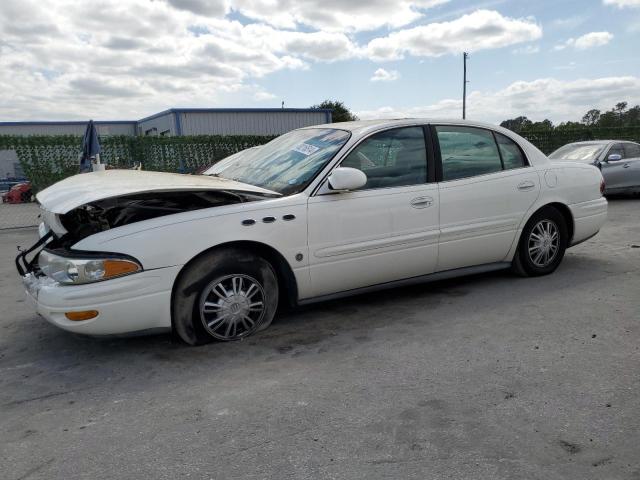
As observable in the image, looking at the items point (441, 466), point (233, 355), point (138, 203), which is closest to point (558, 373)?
point (441, 466)

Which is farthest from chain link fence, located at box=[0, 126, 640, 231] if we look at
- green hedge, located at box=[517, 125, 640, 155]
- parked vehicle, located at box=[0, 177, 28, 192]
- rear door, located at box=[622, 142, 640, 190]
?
green hedge, located at box=[517, 125, 640, 155]

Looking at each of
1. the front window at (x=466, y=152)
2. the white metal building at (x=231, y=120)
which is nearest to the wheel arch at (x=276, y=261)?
the front window at (x=466, y=152)

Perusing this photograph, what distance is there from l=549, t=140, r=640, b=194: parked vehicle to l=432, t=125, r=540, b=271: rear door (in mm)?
7047

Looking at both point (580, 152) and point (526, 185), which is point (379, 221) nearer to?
point (526, 185)

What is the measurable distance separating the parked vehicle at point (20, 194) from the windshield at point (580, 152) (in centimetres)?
1191

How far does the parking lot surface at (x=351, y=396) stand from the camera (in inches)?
96.7

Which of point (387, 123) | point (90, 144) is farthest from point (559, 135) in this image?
point (387, 123)

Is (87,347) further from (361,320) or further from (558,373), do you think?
(558,373)

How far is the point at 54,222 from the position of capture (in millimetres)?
3951

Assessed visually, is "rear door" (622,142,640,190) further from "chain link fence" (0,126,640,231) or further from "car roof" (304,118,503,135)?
"chain link fence" (0,126,640,231)

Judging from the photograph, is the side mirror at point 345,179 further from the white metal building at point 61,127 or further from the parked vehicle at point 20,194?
the white metal building at point 61,127

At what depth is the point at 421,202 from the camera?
14.8ft

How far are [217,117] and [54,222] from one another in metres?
24.0

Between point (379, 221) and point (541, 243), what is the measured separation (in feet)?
6.51
